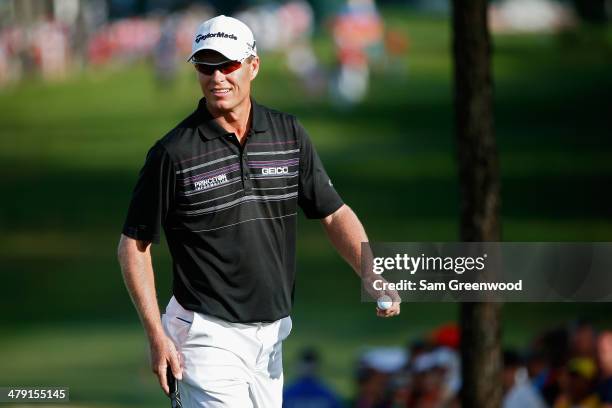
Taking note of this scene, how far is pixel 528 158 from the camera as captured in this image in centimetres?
3234

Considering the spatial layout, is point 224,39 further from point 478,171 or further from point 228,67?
point 478,171

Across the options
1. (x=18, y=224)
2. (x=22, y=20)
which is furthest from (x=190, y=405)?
(x=22, y=20)

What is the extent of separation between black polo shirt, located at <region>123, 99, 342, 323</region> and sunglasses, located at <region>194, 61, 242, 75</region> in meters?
0.17

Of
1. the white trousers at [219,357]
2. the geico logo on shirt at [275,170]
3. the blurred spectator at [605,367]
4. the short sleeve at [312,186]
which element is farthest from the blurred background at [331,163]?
the geico logo on shirt at [275,170]

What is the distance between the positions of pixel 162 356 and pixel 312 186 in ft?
3.22

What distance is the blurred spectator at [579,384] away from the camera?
28.2 feet

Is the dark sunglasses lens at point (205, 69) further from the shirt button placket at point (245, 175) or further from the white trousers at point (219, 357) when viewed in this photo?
the white trousers at point (219, 357)

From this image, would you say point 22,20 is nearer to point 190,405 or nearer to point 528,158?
point 528,158

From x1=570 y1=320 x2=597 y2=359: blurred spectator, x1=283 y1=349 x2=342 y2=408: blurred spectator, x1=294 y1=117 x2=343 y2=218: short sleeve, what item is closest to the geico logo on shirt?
x1=294 y1=117 x2=343 y2=218: short sleeve

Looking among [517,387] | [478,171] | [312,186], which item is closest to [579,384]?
[517,387]

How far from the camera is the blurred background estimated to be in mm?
15227

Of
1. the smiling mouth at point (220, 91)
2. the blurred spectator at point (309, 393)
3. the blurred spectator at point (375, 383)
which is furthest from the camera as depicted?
the blurred spectator at point (309, 393)

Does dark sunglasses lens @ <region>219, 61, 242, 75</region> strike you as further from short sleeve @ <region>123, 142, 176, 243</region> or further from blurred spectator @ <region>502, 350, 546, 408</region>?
blurred spectator @ <region>502, 350, 546, 408</region>

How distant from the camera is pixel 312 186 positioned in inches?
241
